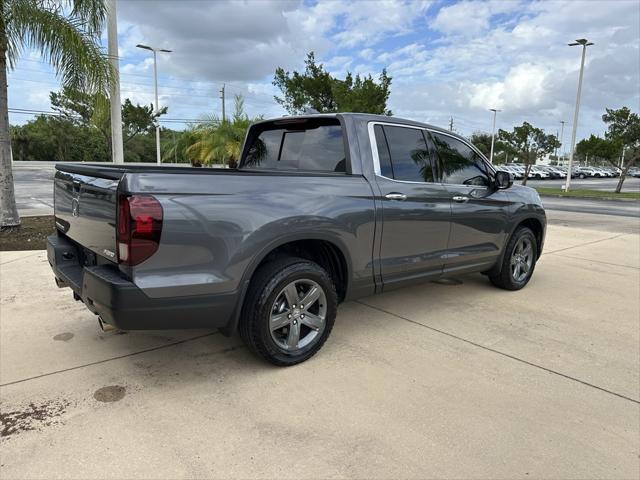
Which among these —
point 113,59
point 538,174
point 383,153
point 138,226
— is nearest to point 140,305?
point 138,226

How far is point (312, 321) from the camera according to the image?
3535mm

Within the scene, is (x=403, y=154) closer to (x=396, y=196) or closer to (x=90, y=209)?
(x=396, y=196)

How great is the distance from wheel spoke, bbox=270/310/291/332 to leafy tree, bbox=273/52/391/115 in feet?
58.9

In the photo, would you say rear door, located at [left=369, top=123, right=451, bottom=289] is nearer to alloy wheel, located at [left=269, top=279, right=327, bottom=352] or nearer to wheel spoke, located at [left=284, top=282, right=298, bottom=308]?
alloy wheel, located at [left=269, top=279, right=327, bottom=352]

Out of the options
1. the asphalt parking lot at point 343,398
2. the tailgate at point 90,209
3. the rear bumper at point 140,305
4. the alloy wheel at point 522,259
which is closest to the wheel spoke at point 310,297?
the asphalt parking lot at point 343,398

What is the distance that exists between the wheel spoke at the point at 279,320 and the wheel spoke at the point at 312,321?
0.14 metres

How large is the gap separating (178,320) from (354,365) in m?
1.34

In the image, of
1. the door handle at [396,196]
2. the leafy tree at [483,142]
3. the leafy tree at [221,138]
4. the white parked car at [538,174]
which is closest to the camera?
the door handle at [396,196]

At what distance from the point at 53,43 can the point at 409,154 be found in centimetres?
645

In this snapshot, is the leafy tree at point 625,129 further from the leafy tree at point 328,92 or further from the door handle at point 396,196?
the door handle at point 396,196

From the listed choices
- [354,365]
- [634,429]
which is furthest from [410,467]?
[634,429]

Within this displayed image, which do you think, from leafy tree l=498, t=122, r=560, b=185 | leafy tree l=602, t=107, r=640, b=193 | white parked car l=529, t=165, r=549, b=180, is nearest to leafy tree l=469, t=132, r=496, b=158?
white parked car l=529, t=165, r=549, b=180

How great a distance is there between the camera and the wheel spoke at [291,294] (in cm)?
333

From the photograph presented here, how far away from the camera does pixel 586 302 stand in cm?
528
